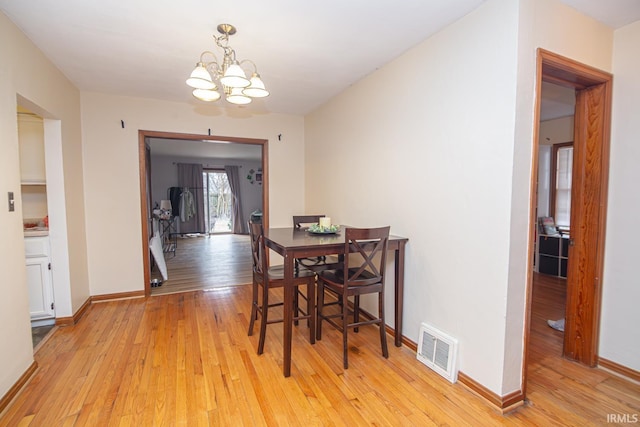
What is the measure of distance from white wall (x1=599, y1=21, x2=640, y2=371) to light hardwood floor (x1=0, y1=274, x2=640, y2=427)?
0.32 meters

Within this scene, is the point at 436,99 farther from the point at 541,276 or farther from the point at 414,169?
the point at 541,276

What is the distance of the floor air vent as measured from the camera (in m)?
2.10

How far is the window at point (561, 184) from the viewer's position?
4840 mm

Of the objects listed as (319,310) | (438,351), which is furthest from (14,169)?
(438,351)

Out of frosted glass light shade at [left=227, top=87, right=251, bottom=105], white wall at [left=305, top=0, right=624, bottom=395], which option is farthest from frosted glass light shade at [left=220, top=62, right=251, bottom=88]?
white wall at [left=305, top=0, right=624, bottom=395]

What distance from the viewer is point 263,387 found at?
2.05 m

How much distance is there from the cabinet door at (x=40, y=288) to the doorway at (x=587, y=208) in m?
4.37

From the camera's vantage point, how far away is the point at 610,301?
7.21 ft

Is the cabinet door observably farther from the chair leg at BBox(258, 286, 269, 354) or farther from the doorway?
the doorway

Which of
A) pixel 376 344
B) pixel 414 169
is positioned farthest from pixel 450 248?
pixel 376 344

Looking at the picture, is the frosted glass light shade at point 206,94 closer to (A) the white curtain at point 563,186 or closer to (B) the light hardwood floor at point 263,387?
(B) the light hardwood floor at point 263,387

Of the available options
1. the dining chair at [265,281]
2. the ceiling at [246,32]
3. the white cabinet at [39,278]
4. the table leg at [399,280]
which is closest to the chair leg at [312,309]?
the dining chair at [265,281]

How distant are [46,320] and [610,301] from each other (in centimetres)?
473

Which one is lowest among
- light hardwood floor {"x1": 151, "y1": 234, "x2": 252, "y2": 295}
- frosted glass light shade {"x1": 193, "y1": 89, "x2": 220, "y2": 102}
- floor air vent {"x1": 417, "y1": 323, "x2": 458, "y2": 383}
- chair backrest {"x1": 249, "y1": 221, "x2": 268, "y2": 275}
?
light hardwood floor {"x1": 151, "y1": 234, "x2": 252, "y2": 295}
